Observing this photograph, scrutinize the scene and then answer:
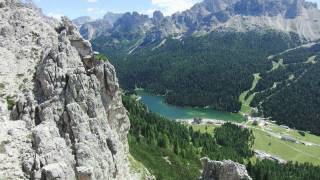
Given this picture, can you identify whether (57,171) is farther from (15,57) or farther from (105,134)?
(15,57)

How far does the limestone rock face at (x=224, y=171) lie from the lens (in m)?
52.9

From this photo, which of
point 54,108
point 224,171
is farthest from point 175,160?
point 54,108

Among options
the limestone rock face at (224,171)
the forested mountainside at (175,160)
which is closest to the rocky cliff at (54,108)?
the limestone rock face at (224,171)

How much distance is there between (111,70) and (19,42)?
1577 cm

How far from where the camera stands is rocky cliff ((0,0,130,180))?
47.2 metres

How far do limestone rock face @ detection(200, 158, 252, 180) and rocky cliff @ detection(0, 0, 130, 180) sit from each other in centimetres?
1248

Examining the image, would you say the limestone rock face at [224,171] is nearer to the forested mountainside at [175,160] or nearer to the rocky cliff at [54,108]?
the rocky cliff at [54,108]

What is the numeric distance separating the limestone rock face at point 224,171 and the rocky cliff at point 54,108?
1248cm

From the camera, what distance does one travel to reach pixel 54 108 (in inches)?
2128

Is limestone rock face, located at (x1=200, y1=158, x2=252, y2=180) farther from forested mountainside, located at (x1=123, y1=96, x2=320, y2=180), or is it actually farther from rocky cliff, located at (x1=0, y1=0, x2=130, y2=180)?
forested mountainside, located at (x1=123, y1=96, x2=320, y2=180)

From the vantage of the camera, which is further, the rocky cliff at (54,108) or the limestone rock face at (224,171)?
the limestone rock face at (224,171)

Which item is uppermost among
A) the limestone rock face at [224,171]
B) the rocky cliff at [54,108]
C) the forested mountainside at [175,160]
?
the rocky cliff at [54,108]

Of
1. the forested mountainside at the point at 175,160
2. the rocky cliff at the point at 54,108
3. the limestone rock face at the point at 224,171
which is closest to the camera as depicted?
the rocky cliff at the point at 54,108

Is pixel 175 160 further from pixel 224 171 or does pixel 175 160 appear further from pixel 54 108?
pixel 54 108
